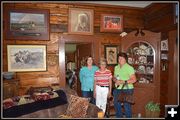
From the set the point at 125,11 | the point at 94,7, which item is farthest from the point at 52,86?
the point at 125,11

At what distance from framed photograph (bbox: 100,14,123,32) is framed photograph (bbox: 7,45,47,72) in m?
1.49

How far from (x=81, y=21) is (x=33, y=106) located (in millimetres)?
2407

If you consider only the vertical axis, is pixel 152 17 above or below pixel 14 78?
above

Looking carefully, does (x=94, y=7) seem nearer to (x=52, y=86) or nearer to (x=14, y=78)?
(x=52, y=86)

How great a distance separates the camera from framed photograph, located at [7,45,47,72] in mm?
3830

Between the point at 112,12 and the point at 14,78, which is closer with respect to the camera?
the point at 14,78

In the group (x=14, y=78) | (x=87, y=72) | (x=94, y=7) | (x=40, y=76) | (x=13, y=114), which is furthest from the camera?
(x=94, y=7)

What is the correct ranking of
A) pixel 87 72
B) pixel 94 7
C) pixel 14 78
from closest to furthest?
pixel 87 72, pixel 14 78, pixel 94 7

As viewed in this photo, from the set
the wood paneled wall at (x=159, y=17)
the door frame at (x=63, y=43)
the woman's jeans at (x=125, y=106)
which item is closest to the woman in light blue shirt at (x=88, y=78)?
the woman's jeans at (x=125, y=106)

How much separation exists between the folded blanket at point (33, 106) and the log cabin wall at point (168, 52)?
2288 mm

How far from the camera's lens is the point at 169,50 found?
12.6 feet

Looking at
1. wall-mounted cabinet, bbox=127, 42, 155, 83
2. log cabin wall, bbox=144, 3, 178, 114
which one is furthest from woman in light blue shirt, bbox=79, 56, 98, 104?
log cabin wall, bbox=144, 3, 178, 114

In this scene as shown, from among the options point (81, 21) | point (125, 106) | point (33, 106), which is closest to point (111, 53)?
point (81, 21)

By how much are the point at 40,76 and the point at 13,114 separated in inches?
70.3
